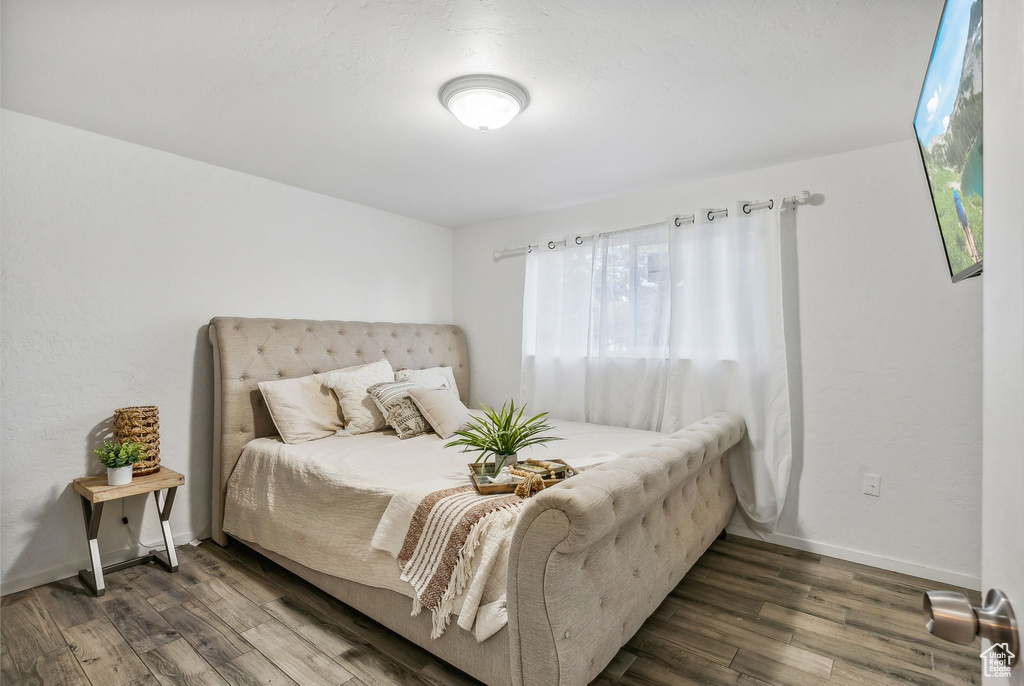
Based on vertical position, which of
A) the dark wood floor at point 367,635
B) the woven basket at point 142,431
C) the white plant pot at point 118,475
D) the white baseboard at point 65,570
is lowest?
the dark wood floor at point 367,635

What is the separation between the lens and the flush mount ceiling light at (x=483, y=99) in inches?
78.6

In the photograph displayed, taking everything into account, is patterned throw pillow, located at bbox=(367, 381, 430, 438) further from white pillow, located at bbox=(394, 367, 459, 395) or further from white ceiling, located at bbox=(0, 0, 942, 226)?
white ceiling, located at bbox=(0, 0, 942, 226)

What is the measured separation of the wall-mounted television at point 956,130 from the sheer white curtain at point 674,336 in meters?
1.25

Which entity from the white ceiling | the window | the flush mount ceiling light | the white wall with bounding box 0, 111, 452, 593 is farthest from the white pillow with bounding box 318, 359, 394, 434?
the flush mount ceiling light

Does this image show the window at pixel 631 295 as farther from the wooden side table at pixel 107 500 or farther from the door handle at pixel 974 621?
the door handle at pixel 974 621

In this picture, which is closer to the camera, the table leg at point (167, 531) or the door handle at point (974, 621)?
the door handle at point (974, 621)

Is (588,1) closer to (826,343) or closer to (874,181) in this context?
(874,181)

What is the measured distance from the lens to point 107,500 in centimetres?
238

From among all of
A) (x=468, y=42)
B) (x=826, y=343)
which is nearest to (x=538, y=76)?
(x=468, y=42)

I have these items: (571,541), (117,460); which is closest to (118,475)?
(117,460)

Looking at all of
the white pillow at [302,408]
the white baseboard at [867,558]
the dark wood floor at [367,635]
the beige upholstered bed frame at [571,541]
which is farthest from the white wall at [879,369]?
the white pillow at [302,408]

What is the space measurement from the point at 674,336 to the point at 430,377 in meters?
1.73

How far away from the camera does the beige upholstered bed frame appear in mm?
1412

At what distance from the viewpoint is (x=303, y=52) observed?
1.85 metres
